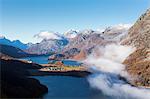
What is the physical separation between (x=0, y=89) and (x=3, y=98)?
958 centimetres

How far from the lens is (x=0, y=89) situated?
19712cm

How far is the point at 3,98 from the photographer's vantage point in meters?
189
